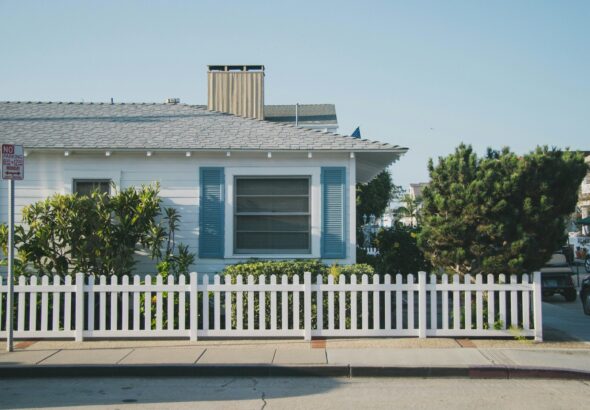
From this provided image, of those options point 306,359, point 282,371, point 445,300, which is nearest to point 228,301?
point 306,359

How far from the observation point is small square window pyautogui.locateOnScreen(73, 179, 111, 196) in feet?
39.7

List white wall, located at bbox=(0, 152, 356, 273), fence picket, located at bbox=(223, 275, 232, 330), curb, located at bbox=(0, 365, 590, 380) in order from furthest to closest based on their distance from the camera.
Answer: white wall, located at bbox=(0, 152, 356, 273), fence picket, located at bbox=(223, 275, 232, 330), curb, located at bbox=(0, 365, 590, 380)

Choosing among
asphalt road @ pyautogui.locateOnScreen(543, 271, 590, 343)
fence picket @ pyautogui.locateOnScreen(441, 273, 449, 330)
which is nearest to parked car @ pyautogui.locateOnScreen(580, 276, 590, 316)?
asphalt road @ pyautogui.locateOnScreen(543, 271, 590, 343)

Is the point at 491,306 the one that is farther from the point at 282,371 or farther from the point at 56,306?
the point at 56,306

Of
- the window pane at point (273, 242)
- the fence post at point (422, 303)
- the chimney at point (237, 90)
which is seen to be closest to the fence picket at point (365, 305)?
the fence post at point (422, 303)

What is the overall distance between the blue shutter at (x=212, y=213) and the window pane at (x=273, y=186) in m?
0.44

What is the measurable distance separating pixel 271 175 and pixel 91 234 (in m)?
3.49

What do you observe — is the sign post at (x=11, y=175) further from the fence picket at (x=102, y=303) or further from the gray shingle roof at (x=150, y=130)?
the gray shingle roof at (x=150, y=130)

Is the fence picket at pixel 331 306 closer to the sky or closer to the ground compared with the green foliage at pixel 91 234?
closer to the ground

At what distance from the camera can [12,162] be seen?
29.1 ft

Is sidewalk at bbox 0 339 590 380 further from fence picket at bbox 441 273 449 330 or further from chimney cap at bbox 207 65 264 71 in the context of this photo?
chimney cap at bbox 207 65 264 71

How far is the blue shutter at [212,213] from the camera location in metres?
11.8

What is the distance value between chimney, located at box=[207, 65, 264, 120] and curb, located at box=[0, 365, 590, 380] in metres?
8.68

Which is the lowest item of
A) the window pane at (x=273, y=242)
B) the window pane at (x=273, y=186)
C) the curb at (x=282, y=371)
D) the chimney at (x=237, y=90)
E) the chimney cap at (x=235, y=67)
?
the curb at (x=282, y=371)
